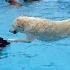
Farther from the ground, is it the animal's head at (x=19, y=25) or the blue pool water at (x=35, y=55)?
the animal's head at (x=19, y=25)

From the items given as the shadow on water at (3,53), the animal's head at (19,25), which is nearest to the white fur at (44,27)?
the animal's head at (19,25)

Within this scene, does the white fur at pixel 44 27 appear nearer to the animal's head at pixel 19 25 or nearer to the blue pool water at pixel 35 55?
the animal's head at pixel 19 25

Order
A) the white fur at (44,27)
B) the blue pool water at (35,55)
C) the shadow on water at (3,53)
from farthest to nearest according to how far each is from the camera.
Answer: the shadow on water at (3,53)
the blue pool water at (35,55)
the white fur at (44,27)

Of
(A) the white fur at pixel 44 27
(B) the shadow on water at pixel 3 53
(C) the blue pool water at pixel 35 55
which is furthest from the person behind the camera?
(B) the shadow on water at pixel 3 53

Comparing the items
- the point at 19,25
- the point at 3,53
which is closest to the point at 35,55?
the point at 3,53

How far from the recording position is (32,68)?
6043mm

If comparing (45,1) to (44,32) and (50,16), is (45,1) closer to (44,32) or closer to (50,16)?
(50,16)

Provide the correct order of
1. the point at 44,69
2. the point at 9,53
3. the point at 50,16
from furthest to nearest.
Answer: the point at 50,16
the point at 9,53
the point at 44,69

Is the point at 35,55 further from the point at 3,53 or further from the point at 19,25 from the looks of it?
the point at 19,25

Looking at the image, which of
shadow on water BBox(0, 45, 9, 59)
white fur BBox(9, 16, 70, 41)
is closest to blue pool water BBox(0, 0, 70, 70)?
shadow on water BBox(0, 45, 9, 59)

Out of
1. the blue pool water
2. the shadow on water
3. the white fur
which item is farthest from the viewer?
the shadow on water

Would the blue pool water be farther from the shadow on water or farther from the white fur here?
the white fur

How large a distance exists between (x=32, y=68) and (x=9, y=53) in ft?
3.25

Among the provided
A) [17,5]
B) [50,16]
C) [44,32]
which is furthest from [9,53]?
[17,5]
